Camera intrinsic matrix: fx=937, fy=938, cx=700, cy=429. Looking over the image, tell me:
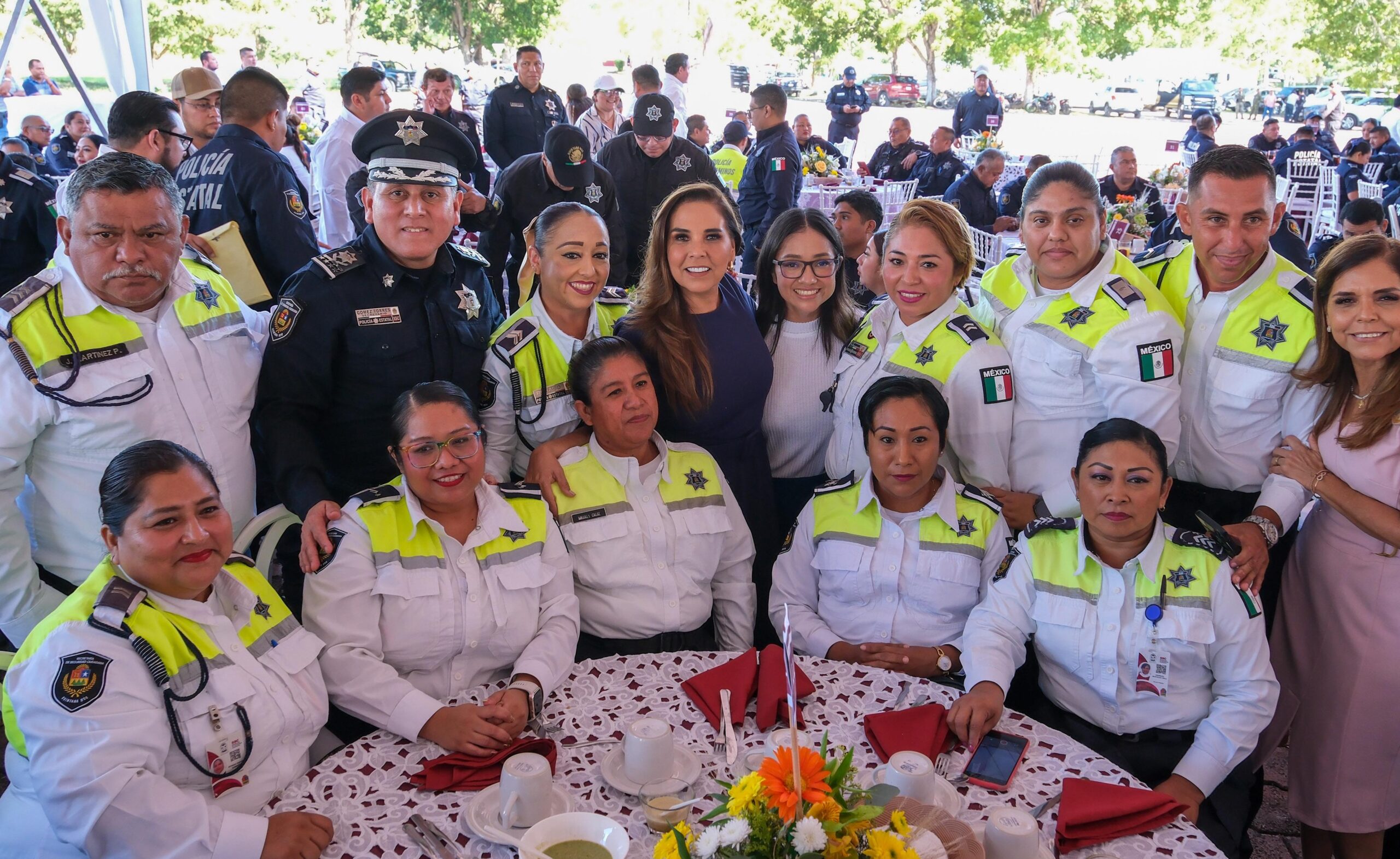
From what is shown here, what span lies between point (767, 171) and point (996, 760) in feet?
19.6

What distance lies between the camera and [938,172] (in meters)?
9.52

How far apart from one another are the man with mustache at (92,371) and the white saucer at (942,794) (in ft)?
5.84

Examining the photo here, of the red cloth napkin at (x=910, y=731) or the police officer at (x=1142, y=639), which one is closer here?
the red cloth napkin at (x=910, y=731)

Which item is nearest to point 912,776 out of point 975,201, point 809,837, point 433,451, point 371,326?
point 809,837

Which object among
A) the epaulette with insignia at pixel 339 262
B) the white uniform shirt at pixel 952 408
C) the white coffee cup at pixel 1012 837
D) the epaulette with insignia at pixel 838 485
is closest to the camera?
the white coffee cup at pixel 1012 837

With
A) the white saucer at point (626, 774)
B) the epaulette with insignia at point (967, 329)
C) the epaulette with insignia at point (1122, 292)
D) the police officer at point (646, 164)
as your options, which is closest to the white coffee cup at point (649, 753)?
the white saucer at point (626, 774)

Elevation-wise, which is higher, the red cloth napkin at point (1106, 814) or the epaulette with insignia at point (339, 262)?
the epaulette with insignia at point (339, 262)

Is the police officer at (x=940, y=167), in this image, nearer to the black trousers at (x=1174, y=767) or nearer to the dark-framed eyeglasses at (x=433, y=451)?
the black trousers at (x=1174, y=767)

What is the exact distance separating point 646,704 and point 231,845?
79 centimetres

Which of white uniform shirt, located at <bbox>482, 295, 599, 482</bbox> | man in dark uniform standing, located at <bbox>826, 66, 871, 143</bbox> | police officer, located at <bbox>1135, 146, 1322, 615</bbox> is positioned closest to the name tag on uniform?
white uniform shirt, located at <bbox>482, 295, 599, 482</bbox>

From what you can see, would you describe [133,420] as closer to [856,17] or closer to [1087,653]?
[1087,653]

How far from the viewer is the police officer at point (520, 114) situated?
8.58 meters

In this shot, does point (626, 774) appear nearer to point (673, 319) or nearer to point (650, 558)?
point (650, 558)

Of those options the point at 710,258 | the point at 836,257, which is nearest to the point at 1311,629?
the point at 836,257
